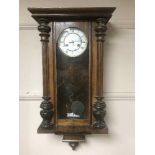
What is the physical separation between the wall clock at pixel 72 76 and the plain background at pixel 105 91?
164 mm

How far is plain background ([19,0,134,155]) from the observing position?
1.24 metres

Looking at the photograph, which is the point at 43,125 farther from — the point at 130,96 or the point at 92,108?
the point at 130,96

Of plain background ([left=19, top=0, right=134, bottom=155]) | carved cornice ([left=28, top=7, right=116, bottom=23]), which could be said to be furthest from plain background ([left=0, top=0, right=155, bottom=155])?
plain background ([left=19, top=0, right=134, bottom=155])

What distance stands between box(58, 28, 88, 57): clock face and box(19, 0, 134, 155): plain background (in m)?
0.20

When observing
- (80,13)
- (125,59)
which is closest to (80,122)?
(125,59)

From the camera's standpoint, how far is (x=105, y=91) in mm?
1242

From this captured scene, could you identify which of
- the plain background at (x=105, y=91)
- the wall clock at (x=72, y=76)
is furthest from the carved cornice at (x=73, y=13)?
the plain background at (x=105, y=91)

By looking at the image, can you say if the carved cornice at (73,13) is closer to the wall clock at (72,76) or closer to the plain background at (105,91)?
the wall clock at (72,76)

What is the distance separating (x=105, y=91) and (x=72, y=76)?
0.25 metres

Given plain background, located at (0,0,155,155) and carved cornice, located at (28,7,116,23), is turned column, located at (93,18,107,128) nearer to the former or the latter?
carved cornice, located at (28,7,116,23)
